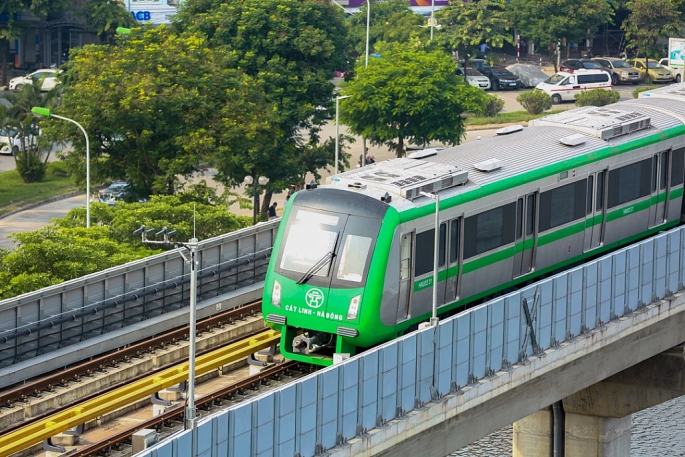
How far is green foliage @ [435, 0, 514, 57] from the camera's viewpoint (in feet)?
297

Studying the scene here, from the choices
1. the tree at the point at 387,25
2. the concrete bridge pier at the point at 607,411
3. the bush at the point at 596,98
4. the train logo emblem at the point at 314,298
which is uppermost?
the tree at the point at 387,25

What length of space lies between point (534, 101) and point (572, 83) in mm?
4104

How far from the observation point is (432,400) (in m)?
24.9

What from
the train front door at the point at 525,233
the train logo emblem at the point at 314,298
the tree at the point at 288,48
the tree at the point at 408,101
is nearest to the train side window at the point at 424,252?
the train logo emblem at the point at 314,298

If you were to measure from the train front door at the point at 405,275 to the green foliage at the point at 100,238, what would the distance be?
1105 cm

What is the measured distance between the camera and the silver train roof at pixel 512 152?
2803cm

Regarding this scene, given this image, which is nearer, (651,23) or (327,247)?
(327,247)

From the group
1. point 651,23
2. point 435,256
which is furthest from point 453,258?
point 651,23

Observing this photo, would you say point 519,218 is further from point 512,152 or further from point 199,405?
point 199,405

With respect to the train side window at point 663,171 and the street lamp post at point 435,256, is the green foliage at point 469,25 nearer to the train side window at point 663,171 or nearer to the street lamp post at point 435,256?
the train side window at point 663,171

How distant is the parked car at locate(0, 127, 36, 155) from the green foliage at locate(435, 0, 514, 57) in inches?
1128

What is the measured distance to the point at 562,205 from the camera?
31.8m

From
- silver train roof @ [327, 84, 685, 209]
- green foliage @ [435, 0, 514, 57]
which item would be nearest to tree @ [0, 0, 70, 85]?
green foliage @ [435, 0, 514, 57]

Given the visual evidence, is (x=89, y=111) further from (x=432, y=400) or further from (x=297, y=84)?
(x=432, y=400)
